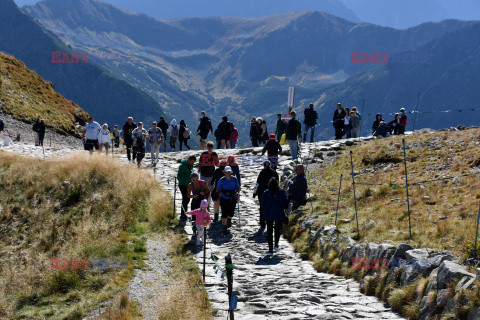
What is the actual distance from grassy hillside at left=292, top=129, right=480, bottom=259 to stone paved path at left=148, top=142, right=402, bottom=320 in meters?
1.35

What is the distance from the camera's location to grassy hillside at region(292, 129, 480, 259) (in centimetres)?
989

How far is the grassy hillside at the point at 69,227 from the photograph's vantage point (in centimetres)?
1061

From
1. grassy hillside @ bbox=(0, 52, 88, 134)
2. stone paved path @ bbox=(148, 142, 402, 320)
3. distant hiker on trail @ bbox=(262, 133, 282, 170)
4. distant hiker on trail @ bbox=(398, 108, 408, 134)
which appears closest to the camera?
stone paved path @ bbox=(148, 142, 402, 320)

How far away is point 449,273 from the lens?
7.08 metres

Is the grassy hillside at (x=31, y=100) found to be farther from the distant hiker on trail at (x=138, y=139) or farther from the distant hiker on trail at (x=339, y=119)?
the distant hiker on trail at (x=339, y=119)

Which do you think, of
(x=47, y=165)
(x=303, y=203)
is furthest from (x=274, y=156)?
(x=47, y=165)

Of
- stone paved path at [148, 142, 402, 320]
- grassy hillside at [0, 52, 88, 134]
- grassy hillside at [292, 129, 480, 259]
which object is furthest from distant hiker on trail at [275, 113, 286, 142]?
grassy hillside at [0, 52, 88, 134]

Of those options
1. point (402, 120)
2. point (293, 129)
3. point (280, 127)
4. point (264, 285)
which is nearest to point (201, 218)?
point (264, 285)

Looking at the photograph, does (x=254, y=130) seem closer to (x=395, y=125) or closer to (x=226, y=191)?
(x=395, y=125)

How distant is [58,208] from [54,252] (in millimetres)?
3528

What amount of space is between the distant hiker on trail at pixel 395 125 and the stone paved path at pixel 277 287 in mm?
16685

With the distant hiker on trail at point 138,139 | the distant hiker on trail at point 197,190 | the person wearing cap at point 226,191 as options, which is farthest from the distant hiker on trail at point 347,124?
the distant hiker on trail at point 197,190

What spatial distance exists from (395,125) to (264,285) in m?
21.4

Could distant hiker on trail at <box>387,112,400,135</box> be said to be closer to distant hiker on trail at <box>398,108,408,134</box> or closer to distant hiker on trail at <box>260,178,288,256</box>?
distant hiker on trail at <box>398,108,408,134</box>
